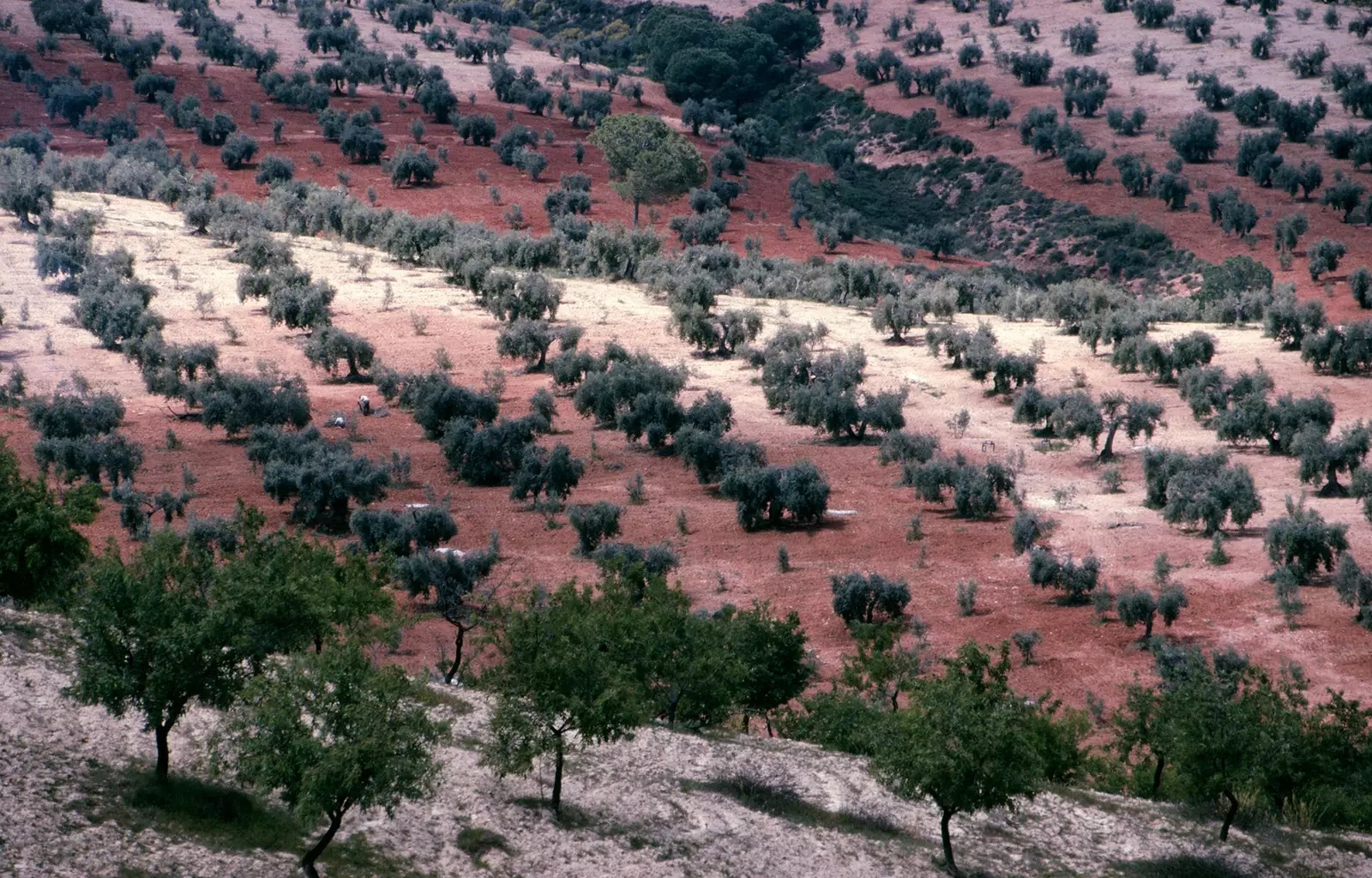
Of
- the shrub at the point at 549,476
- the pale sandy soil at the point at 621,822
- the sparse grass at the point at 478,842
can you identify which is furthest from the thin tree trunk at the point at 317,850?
the shrub at the point at 549,476

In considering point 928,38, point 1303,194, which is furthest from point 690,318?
point 928,38

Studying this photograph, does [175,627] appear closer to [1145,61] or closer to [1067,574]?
[1067,574]

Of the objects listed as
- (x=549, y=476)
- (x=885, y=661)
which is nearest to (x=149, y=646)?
(x=885, y=661)

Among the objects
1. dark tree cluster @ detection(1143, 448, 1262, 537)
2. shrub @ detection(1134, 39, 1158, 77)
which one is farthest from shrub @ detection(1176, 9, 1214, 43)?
dark tree cluster @ detection(1143, 448, 1262, 537)

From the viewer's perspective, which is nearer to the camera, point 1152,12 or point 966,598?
point 966,598

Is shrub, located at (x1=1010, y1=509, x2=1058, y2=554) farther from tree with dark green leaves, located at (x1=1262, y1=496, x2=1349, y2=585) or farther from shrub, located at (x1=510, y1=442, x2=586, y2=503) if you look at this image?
shrub, located at (x1=510, y1=442, x2=586, y2=503)

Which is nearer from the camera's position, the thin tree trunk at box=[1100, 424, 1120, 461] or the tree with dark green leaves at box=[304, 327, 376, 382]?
the thin tree trunk at box=[1100, 424, 1120, 461]
